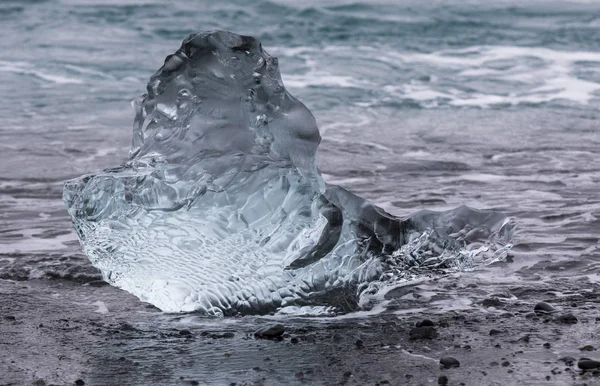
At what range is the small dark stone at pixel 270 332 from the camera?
354 centimetres

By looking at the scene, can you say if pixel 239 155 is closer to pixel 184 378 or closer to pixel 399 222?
pixel 399 222

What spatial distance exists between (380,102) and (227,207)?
716 cm

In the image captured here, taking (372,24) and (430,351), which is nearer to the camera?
(430,351)

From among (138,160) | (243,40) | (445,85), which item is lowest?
(445,85)

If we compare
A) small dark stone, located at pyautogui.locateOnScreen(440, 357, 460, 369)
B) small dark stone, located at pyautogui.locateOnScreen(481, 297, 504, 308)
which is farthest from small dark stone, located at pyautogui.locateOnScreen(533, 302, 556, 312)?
small dark stone, located at pyautogui.locateOnScreen(440, 357, 460, 369)

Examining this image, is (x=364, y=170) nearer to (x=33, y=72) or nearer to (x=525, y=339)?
(x=525, y=339)

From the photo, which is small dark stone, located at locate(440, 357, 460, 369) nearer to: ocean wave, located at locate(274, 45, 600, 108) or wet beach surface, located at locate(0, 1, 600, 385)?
wet beach surface, located at locate(0, 1, 600, 385)

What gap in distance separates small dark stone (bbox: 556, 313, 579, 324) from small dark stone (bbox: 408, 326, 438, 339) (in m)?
0.51

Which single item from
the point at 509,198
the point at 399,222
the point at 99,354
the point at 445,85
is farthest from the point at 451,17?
the point at 99,354

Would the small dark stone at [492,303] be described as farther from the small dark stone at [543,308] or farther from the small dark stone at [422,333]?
the small dark stone at [422,333]

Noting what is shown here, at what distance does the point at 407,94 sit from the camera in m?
11.4

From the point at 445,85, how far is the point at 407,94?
954mm

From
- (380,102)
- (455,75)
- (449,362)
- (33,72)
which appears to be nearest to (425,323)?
(449,362)

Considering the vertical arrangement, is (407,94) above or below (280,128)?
below
